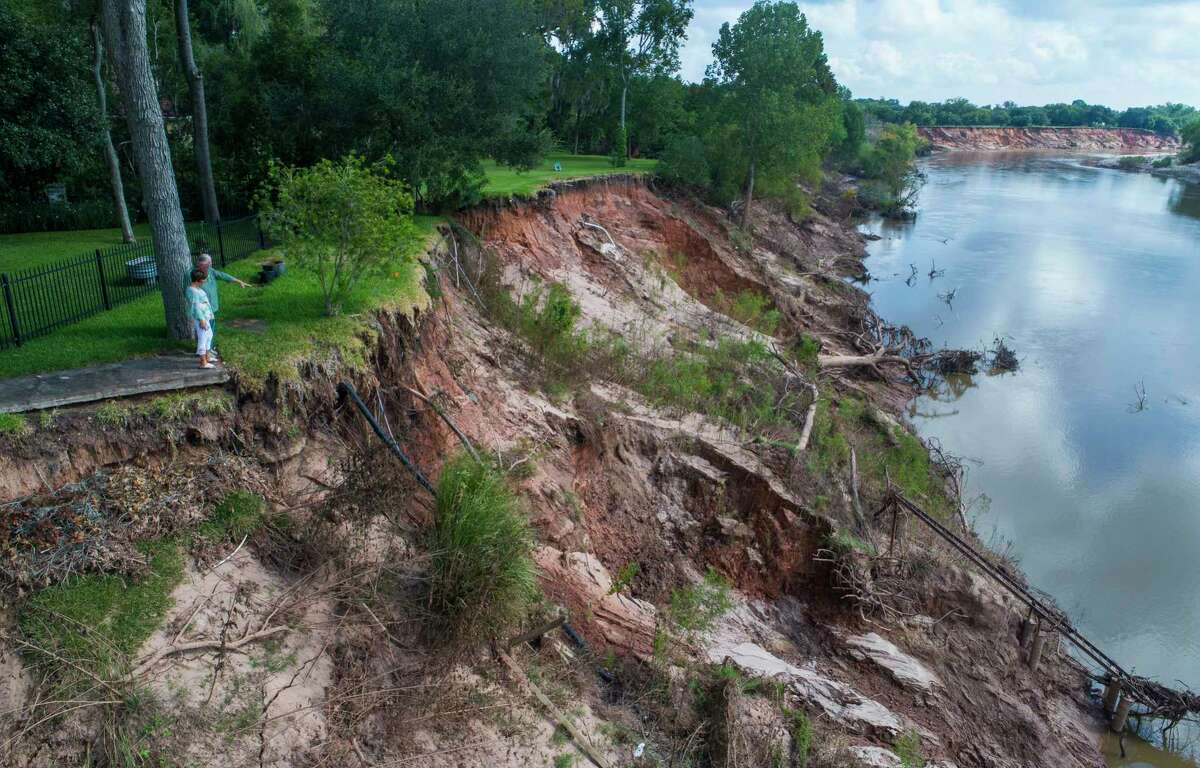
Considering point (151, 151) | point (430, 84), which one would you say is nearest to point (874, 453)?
point (430, 84)

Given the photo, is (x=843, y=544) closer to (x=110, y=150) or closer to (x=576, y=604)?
(x=576, y=604)

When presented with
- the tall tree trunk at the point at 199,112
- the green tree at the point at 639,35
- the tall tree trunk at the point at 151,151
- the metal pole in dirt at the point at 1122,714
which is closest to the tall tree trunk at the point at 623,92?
the green tree at the point at 639,35

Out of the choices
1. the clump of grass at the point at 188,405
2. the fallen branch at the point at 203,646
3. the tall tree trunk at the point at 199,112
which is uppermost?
the tall tree trunk at the point at 199,112

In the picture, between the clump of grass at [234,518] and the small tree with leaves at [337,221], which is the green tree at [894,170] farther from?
the clump of grass at [234,518]

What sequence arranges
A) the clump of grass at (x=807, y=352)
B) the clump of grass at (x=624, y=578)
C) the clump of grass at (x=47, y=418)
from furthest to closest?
1. the clump of grass at (x=807, y=352)
2. the clump of grass at (x=624, y=578)
3. the clump of grass at (x=47, y=418)

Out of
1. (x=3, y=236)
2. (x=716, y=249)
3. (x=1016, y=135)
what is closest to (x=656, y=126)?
(x=716, y=249)

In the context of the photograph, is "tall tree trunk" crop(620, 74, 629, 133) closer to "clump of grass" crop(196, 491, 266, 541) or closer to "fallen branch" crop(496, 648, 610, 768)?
"clump of grass" crop(196, 491, 266, 541)
